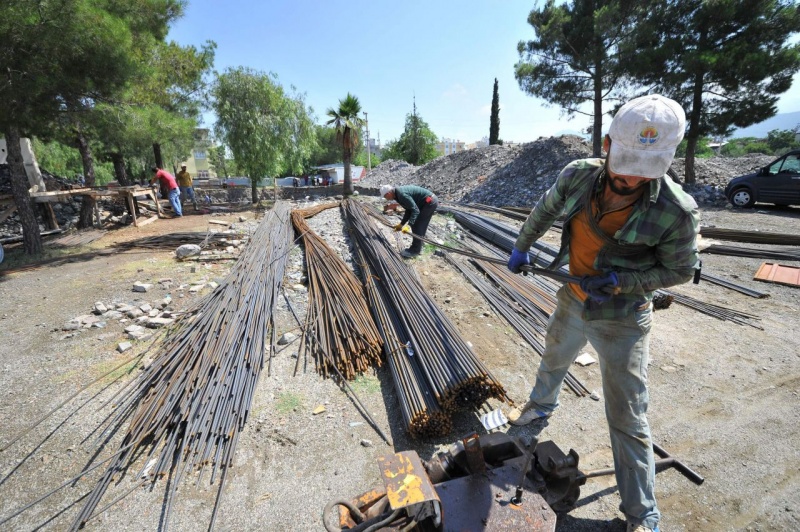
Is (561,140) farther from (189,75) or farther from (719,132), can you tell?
(189,75)

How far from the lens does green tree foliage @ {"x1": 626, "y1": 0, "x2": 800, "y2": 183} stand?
35.4 ft

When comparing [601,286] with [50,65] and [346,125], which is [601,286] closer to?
[50,65]

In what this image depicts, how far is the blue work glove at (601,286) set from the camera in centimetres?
174

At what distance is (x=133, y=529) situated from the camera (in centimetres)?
196

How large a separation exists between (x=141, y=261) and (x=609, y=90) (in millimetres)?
17220

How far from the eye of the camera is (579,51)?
14641mm

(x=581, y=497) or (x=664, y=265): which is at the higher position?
(x=664, y=265)

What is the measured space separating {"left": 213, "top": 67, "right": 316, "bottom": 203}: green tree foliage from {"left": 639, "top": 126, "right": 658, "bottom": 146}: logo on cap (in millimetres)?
14513

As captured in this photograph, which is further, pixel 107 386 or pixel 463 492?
pixel 107 386

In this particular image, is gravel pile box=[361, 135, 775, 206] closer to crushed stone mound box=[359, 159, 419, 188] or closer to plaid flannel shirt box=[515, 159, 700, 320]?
crushed stone mound box=[359, 159, 419, 188]

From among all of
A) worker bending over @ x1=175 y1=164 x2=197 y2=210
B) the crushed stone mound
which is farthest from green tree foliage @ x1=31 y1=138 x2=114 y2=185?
the crushed stone mound

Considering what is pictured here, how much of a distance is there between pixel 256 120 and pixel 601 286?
14686 millimetres

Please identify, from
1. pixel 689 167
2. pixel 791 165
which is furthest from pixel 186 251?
pixel 689 167

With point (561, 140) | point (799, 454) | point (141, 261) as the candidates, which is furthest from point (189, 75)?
point (799, 454)
